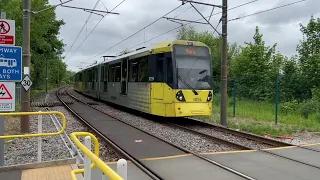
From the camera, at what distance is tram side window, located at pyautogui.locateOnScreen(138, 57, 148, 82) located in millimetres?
14945

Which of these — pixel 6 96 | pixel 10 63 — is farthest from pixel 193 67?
pixel 6 96

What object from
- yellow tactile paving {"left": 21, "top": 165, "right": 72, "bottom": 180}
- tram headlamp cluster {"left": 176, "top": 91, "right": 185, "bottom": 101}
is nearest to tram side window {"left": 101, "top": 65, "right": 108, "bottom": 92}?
tram headlamp cluster {"left": 176, "top": 91, "right": 185, "bottom": 101}

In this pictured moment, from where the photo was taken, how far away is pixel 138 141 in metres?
9.91

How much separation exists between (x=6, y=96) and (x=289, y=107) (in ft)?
50.1

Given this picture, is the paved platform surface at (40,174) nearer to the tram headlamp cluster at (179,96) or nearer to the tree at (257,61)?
the tram headlamp cluster at (179,96)

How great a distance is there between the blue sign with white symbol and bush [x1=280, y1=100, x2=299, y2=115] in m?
14.8

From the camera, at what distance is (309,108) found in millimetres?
16875

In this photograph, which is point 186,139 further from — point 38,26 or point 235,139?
point 38,26

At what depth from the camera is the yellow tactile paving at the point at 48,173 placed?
531cm

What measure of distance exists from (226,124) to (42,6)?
21097 mm

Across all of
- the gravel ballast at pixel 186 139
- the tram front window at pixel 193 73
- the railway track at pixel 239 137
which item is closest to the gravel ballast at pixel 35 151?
the gravel ballast at pixel 186 139

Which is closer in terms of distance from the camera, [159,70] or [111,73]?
[159,70]

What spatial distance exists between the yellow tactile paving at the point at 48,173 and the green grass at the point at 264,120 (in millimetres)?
8353

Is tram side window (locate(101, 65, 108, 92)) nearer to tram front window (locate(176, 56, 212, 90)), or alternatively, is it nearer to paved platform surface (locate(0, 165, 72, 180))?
tram front window (locate(176, 56, 212, 90))
